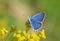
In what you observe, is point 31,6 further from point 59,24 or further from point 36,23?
point 36,23

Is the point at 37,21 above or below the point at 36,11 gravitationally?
below

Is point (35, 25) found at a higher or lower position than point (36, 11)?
lower

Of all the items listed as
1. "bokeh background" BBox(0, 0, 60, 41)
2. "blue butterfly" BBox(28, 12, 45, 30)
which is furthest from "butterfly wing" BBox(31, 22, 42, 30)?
"bokeh background" BBox(0, 0, 60, 41)

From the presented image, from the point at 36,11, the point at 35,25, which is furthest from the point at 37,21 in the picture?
the point at 36,11

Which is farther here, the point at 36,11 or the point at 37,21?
the point at 36,11

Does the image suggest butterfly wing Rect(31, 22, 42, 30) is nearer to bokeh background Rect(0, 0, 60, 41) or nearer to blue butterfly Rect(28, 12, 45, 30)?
blue butterfly Rect(28, 12, 45, 30)

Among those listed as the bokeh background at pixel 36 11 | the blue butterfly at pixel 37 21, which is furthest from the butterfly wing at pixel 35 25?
the bokeh background at pixel 36 11

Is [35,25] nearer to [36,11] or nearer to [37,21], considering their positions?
[37,21]

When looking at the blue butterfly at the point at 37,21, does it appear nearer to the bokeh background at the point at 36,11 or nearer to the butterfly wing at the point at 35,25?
the butterfly wing at the point at 35,25

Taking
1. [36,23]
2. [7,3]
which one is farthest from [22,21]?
[36,23]
